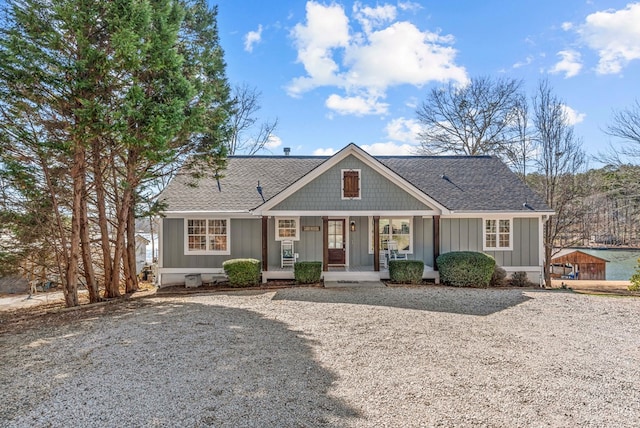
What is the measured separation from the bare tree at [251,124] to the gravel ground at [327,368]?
1855cm

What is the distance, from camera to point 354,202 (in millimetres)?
12961

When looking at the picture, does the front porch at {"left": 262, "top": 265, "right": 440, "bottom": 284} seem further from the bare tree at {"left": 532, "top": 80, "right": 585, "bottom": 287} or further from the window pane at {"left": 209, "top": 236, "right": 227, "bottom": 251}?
the bare tree at {"left": 532, "top": 80, "right": 585, "bottom": 287}

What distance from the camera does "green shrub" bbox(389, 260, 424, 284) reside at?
12.1 m

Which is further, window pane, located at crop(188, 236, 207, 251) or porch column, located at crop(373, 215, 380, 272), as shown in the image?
window pane, located at crop(188, 236, 207, 251)

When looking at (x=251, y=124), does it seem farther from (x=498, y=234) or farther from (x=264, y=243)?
(x=498, y=234)

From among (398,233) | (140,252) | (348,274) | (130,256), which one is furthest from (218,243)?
(140,252)

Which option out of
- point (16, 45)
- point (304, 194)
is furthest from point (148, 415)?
point (304, 194)

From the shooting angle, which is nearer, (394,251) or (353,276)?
(353,276)

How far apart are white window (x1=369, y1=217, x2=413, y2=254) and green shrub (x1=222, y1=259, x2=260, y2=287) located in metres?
4.74

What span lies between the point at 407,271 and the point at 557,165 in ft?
39.4

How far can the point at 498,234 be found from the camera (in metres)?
13.7

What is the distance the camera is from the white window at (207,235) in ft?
44.0

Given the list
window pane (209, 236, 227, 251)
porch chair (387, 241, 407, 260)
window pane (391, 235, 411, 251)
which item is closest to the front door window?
porch chair (387, 241, 407, 260)

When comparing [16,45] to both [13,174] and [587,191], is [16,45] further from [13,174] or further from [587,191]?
[587,191]
